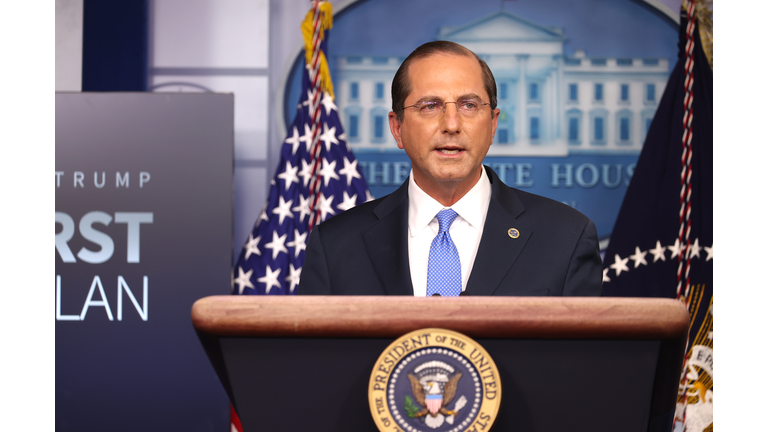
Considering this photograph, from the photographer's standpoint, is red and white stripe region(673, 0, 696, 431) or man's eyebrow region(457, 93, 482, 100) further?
red and white stripe region(673, 0, 696, 431)

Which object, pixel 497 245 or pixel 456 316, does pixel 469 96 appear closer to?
pixel 497 245

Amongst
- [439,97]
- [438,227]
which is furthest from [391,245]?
[439,97]

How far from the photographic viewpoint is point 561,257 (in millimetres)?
1139

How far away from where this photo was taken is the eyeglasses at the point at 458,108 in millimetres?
1189

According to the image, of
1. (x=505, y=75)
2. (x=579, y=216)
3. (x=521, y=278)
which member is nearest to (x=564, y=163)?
(x=505, y=75)

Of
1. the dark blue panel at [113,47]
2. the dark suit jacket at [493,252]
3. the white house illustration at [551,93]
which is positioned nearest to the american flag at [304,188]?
the white house illustration at [551,93]

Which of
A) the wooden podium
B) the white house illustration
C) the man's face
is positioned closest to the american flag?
the white house illustration

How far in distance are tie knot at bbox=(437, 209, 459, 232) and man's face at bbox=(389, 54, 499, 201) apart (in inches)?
2.7

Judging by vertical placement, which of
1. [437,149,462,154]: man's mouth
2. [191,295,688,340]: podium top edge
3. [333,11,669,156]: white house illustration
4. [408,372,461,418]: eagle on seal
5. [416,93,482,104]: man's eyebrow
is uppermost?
[333,11,669,156]: white house illustration

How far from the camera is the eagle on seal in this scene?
61 centimetres

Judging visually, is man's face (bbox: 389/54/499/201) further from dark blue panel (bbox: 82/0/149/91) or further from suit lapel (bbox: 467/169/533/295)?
dark blue panel (bbox: 82/0/149/91)

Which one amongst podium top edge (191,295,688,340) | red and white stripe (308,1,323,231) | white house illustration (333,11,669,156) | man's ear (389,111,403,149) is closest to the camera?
podium top edge (191,295,688,340)

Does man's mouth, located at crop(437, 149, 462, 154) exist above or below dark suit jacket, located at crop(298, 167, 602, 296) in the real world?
above

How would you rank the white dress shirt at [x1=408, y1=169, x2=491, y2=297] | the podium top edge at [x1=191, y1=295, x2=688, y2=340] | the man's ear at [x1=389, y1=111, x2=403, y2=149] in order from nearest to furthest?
1. the podium top edge at [x1=191, y1=295, x2=688, y2=340]
2. the white dress shirt at [x1=408, y1=169, x2=491, y2=297]
3. the man's ear at [x1=389, y1=111, x2=403, y2=149]
